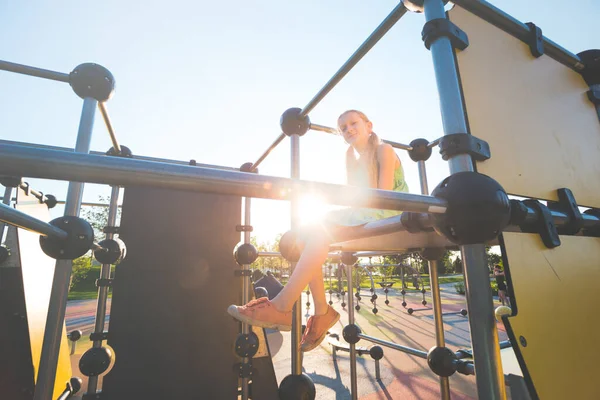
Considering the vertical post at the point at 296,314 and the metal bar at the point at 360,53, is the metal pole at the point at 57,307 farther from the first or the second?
the metal bar at the point at 360,53

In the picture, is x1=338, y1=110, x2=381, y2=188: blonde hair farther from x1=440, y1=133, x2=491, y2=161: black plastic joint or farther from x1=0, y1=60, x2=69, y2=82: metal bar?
x1=0, y1=60, x2=69, y2=82: metal bar

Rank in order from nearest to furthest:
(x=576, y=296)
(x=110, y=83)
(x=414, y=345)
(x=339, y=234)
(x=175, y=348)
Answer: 1. (x=576, y=296)
2. (x=110, y=83)
3. (x=339, y=234)
4. (x=175, y=348)
5. (x=414, y=345)

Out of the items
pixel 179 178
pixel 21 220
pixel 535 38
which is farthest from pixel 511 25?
pixel 21 220

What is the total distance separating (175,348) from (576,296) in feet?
7.66

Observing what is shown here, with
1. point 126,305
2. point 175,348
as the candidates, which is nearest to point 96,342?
point 126,305

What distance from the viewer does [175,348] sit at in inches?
83.7

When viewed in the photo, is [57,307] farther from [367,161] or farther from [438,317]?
[438,317]

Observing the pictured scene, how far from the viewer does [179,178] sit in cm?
46

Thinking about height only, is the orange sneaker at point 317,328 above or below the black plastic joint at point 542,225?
below

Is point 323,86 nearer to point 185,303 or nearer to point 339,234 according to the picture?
point 339,234

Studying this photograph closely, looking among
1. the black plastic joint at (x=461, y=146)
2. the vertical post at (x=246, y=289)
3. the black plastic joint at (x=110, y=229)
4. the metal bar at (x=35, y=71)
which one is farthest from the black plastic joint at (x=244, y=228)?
the black plastic joint at (x=461, y=146)

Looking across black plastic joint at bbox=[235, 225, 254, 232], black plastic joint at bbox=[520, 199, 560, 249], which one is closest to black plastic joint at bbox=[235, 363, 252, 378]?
black plastic joint at bbox=[235, 225, 254, 232]

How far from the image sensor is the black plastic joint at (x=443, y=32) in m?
0.73

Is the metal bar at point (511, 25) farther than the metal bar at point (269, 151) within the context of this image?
No
